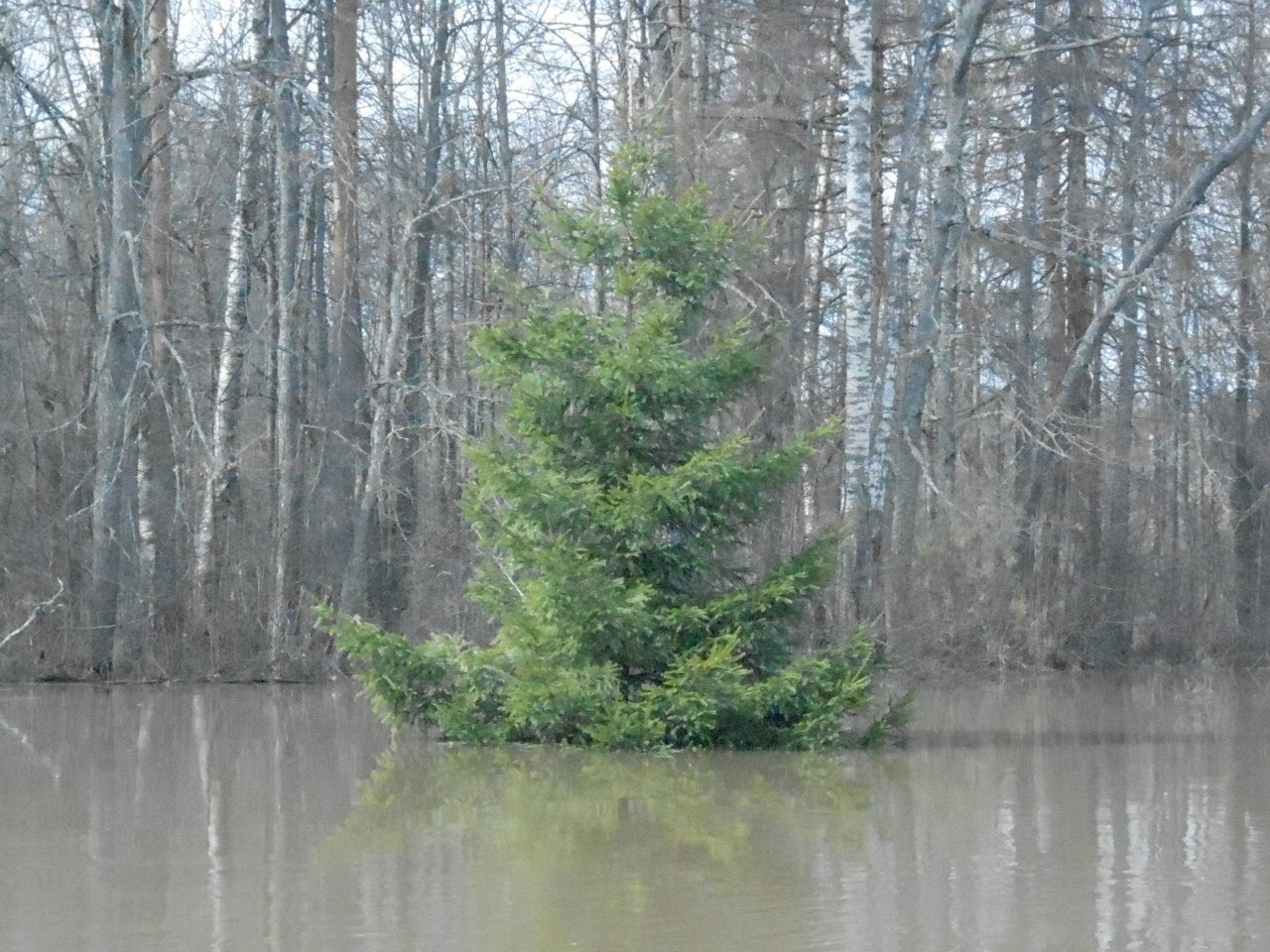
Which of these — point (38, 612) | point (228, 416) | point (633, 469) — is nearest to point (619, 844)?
point (633, 469)

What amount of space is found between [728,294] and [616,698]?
10717mm

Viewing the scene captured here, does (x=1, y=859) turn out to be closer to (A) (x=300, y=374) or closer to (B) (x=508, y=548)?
(B) (x=508, y=548)

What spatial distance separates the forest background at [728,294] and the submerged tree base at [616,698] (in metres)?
4.34

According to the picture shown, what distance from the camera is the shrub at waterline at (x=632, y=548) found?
12219 mm

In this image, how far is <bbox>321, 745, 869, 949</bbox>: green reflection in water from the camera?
6.99 meters

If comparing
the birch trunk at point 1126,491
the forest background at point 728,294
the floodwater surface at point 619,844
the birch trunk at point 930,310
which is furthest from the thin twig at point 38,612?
the birch trunk at point 1126,491

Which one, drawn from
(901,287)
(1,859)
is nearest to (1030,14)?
(901,287)

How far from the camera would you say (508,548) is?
12.4 m

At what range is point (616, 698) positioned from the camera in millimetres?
12414

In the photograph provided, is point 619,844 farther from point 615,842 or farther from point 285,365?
point 285,365

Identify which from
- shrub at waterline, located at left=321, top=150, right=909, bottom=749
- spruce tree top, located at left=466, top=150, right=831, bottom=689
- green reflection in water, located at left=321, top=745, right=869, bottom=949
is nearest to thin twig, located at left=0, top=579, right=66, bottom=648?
shrub at waterline, located at left=321, top=150, right=909, bottom=749

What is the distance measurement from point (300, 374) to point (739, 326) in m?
16.6

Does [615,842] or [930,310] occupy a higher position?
[930,310]

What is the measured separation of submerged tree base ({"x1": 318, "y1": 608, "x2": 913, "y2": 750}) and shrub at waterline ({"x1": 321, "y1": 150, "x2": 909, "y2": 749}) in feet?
0.06
